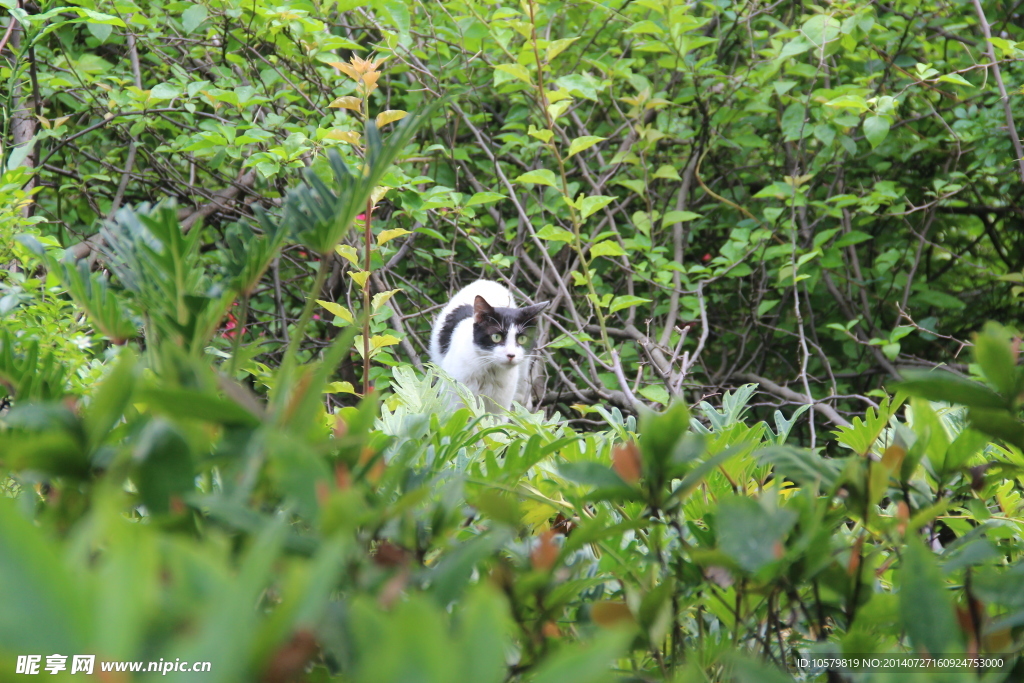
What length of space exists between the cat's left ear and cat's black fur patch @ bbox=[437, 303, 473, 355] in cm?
37

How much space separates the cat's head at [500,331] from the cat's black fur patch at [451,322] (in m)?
0.26

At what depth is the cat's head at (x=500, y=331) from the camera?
3070mm

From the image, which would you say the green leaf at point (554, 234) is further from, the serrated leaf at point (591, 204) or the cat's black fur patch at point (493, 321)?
the cat's black fur patch at point (493, 321)

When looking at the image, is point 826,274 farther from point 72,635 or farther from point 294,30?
point 72,635

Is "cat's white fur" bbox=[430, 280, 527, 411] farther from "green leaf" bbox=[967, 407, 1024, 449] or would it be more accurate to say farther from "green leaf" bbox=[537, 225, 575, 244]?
"green leaf" bbox=[967, 407, 1024, 449]

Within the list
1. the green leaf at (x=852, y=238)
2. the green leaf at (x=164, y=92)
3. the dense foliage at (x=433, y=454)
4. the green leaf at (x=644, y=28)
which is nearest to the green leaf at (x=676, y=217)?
the dense foliage at (x=433, y=454)

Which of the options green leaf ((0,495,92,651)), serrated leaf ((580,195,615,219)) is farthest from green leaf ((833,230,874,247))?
green leaf ((0,495,92,651))

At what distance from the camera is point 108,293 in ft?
1.81

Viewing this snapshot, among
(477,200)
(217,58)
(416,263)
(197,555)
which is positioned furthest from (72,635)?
(217,58)

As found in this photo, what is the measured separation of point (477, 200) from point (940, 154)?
2394 millimetres

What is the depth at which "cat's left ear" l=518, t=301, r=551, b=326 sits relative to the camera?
2958 millimetres

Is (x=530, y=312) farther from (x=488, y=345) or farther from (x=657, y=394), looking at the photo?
(x=657, y=394)

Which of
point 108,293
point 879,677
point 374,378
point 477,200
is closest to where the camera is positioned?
point 879,677

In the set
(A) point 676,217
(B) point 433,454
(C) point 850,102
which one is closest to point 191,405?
(B) point 433,454
